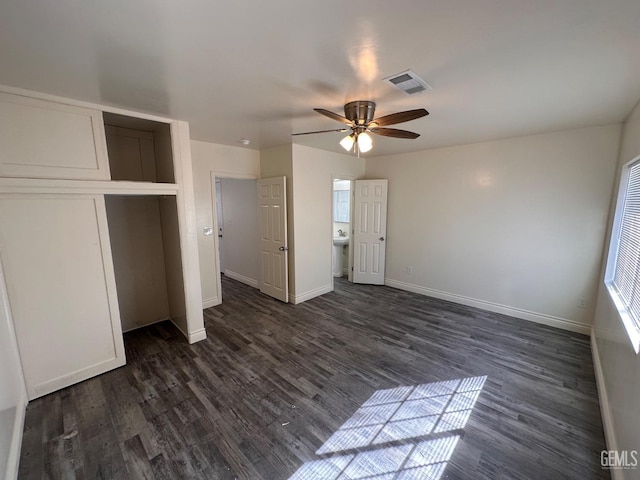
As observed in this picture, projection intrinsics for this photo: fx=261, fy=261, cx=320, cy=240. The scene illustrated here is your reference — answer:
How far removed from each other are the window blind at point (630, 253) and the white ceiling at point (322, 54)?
2.59ft

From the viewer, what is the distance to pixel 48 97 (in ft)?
6.81

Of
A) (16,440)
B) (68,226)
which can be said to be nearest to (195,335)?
(16,440)

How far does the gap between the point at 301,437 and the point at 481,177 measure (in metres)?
3.97

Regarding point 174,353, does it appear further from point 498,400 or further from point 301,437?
point 498,400

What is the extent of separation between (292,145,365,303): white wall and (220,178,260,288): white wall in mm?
1037

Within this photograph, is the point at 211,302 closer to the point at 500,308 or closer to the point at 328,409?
the point at 328,409

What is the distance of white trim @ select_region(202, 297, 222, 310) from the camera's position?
4.06 m

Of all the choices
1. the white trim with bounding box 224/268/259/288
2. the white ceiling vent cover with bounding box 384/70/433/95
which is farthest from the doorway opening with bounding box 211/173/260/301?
the white ceiling vent cover with bounding box 384/70/433/95

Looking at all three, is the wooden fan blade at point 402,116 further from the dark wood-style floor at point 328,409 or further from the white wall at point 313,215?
the dark wood-style floor at point 328,409

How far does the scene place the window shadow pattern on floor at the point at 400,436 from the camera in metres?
1.66

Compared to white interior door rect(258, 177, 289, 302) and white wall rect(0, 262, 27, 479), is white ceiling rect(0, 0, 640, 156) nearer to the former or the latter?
white interior door rect(258, 177, 289, 302)

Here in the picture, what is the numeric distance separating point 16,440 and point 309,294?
3.28 m

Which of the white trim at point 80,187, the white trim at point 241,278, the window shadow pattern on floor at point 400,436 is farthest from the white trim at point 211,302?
the window shadow pattern on floor at point 400,436

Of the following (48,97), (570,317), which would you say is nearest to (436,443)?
(570,317)
